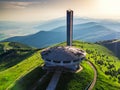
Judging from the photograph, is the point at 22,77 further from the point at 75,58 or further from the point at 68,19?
the point at 68,19

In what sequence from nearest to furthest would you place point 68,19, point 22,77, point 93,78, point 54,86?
point 54,86, point 93,78, point 22,77, point 68,19

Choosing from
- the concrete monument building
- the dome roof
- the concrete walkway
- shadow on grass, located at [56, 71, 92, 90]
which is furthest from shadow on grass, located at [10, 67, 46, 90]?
shadow on grass, located at [56, 71, 92, 90]

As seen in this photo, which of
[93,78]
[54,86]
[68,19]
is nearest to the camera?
[54,86]

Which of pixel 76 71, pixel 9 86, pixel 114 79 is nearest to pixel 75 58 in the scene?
pixel 76 71

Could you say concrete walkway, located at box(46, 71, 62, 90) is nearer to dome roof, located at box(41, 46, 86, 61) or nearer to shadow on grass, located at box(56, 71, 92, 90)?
shadow on grass, located at box(56, 71, 92, 90)

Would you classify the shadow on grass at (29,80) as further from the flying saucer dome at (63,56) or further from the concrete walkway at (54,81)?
the concrete walkway at (54,81)

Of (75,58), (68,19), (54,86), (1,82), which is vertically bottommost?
(1,82)
